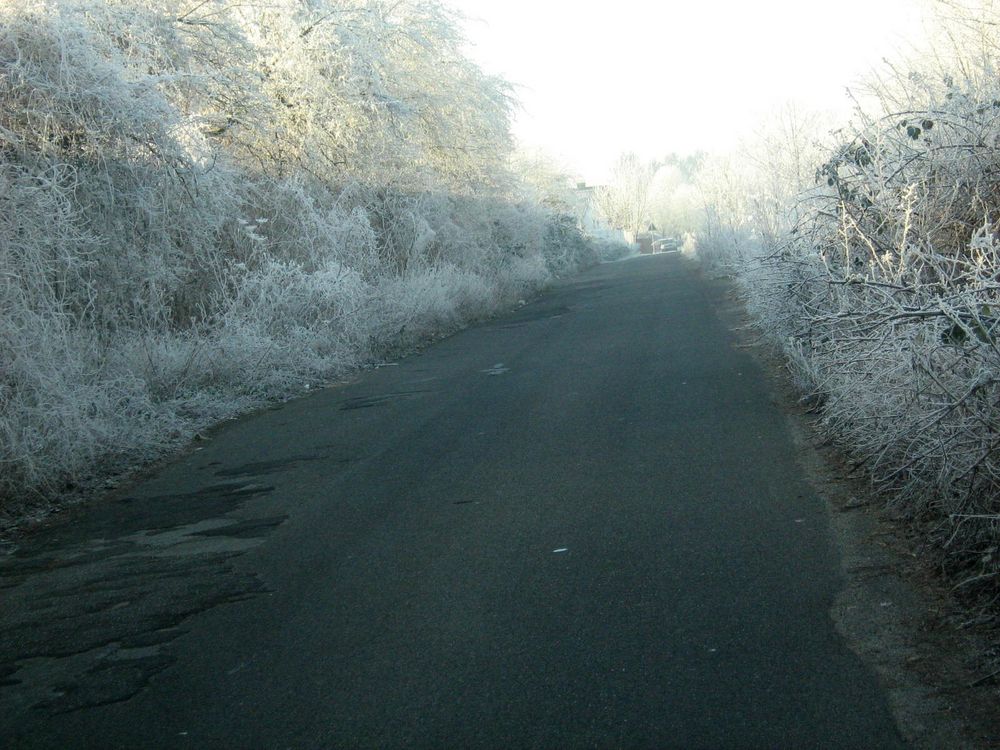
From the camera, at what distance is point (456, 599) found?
545cm

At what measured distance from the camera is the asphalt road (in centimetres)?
407

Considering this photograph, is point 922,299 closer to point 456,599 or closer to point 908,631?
point 908,631

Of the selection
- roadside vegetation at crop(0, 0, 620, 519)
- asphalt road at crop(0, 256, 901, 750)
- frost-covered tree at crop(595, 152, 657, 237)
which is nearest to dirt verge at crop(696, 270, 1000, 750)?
asphalt road at crop(0, 256, 901, 750)

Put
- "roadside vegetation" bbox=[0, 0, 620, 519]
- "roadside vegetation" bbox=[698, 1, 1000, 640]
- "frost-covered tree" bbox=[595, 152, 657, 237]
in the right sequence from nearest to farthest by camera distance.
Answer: "roadside vegetation" bbox=[698, 1, 1000, 640] → "roadside vegetation" bbox=[0, 0, 620, 519] → "frost-covered tree" bbox=[595, 152, 657, 237]

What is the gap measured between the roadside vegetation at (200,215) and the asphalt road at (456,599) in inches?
60.3

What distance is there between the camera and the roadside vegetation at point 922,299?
197 inches

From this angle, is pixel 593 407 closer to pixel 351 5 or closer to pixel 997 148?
pixel 997 148

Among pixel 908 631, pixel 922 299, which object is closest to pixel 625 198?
pixel 922 299

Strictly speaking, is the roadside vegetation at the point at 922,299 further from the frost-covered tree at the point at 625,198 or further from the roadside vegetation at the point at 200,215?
the frost-covered tree at the point at 625,198

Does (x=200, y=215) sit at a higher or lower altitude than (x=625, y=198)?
lower

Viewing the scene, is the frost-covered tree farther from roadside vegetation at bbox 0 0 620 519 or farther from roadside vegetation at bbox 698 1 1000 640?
roadside vegetation at bbox 698 1 1000 640

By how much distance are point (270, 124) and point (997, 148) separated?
49.3 ft

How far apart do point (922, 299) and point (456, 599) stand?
11.4 feet

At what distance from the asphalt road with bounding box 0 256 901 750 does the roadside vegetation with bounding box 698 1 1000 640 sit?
2.16 feet
